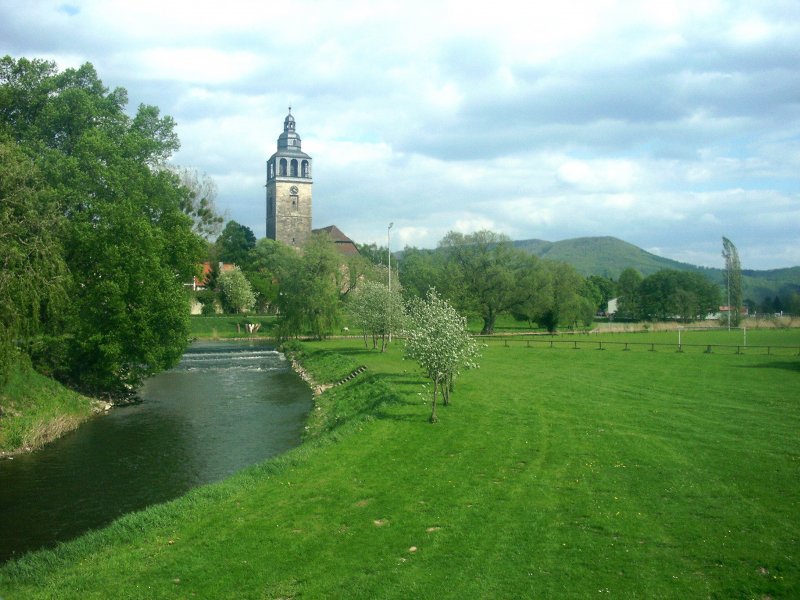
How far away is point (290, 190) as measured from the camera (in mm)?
125500

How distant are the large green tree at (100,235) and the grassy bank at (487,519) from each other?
16.1 meters

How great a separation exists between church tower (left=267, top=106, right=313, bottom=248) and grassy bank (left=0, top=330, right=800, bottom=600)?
10478 centimetres

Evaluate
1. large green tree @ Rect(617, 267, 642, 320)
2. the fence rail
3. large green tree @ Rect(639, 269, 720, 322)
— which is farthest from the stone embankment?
large green tree @ Rect(617, 267, 642, 320)

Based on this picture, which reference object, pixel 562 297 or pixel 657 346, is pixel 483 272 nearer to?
pixel 562 297

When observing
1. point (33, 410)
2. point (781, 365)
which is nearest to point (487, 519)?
point (33, 410)

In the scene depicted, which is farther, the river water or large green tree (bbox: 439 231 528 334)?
large green tree (bbox: 439 231 528 334)

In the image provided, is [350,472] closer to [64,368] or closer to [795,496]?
[795,496]

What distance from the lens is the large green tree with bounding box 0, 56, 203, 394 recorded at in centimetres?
3309

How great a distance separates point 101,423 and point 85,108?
18999mm

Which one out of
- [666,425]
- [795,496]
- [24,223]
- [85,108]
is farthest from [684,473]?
[85,108]

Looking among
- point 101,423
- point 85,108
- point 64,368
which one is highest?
point 85,108

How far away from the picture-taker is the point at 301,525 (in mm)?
14000

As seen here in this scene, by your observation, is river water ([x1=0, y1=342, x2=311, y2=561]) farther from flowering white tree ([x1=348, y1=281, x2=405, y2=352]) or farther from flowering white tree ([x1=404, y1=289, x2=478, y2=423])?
flowering white tree ([x1=348, y1=281, x2=405, y2=352])

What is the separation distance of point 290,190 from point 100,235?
93144mm
